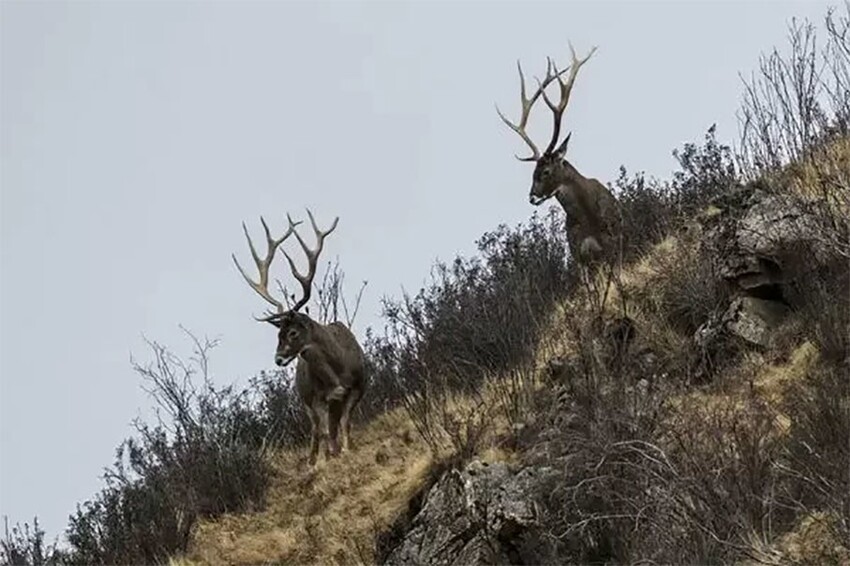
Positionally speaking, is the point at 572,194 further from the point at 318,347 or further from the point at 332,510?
the point at 332,510

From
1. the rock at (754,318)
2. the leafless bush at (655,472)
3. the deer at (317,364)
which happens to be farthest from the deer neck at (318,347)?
the rock at (754,318)

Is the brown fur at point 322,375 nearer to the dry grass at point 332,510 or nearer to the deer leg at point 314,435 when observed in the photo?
the deer leg at point 314,435

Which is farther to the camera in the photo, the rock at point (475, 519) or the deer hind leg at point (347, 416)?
the deer hind leg at point (347, 416)

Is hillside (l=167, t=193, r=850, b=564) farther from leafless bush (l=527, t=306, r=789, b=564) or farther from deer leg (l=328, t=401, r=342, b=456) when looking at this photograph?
deer leg (l=328, t=401, r=342, b=456)

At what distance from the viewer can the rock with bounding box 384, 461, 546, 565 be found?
9383 millimetres

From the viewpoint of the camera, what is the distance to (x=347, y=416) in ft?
44.0

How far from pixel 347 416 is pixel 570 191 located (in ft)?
11.2

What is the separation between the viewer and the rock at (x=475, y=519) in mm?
9383

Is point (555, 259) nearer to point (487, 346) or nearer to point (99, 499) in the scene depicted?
point (487, 346)

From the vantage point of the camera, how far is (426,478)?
35.9ft

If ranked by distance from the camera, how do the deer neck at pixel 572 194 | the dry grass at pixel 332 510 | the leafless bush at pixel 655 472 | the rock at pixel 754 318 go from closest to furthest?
1. the leafless bush at pixel 655 472
2. the dry grass at pixel 332 510
3. the rock at pixel 754 318
4. the deer neck at pixel 572 194

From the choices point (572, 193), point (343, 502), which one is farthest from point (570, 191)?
point (343, 502)

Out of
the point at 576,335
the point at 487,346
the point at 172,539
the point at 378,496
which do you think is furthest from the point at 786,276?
the point at 172,539

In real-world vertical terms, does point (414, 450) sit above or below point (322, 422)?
below
